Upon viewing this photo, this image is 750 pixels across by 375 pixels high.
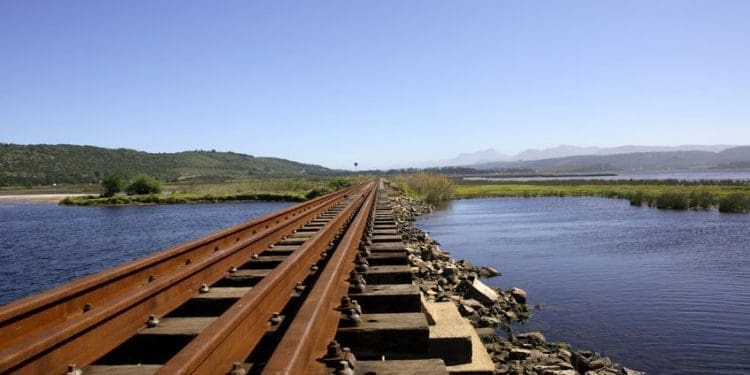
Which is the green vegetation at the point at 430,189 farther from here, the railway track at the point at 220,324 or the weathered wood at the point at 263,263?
the railway track at the point at 220,324

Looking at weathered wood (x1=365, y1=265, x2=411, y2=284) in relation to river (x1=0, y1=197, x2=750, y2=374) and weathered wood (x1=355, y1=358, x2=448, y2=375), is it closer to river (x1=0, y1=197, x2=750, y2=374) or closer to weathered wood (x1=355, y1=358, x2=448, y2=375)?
weathered wood (x1=355, y1=358, x2=448, y2=375)

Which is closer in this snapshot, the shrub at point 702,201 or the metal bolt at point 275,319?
the metal bolt at point 275,319

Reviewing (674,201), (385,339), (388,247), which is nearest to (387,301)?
(385,339)

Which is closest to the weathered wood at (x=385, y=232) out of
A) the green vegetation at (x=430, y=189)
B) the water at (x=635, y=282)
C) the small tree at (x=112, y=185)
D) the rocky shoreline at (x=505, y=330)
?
the rocky shoreline at (x=505, y=330)

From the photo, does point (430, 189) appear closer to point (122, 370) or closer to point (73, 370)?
point (122, 370)

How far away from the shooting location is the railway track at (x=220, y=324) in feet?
8.62

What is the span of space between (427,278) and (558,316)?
255 centimetres

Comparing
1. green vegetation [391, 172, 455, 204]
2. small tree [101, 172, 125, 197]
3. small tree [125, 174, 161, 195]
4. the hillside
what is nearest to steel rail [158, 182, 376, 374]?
green vegetation [391, 172, 455, 204]

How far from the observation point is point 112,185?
79.6 m

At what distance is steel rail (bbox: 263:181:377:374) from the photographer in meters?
2.27

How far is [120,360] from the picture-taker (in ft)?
11.6

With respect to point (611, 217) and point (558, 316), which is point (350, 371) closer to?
point (558, 316)

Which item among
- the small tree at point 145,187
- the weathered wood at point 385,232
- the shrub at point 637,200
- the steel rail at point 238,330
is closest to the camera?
the steel rail at point 238,330

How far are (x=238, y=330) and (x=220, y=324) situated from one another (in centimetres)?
17
